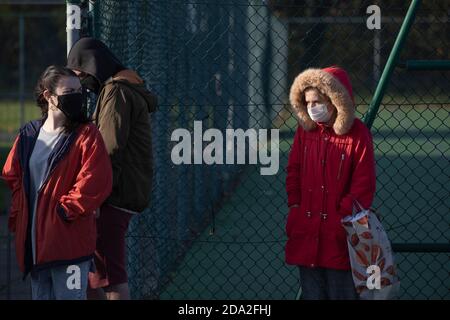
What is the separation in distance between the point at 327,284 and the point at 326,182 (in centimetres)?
53

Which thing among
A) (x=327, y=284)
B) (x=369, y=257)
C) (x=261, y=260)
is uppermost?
(x=369, y=257)

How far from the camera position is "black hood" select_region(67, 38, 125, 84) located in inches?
215

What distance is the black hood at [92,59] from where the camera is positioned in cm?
546

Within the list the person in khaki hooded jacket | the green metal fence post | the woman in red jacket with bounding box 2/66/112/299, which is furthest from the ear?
the green metal fence post

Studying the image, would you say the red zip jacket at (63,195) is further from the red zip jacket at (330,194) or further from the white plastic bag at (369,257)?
the white plastic bag at (369,257)

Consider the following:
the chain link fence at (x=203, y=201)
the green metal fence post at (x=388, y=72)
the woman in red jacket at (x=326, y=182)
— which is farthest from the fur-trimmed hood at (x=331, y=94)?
the chain link fence at (x=203, y=201)

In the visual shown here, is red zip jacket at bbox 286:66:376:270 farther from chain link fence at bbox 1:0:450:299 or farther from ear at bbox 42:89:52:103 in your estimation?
ear at bbox 42:89:52:103

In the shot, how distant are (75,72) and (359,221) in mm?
1721

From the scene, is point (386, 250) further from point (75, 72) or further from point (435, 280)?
point (435, 280)

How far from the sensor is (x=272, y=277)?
787 centimetres

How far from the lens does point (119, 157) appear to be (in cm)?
540

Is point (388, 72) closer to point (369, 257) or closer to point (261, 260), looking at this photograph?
point (369, 257)

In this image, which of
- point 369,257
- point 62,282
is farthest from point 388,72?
point 62,282

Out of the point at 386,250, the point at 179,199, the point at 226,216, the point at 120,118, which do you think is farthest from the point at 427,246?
the point at 226,216
